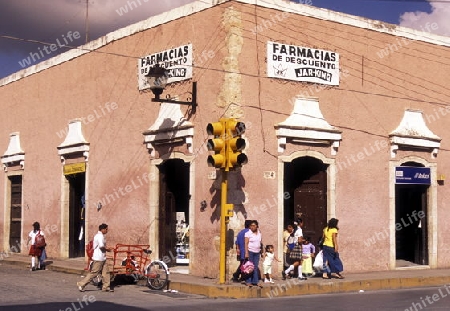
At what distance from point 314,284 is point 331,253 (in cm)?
156

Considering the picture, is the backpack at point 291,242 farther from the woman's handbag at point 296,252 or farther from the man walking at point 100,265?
the man walking at point 100,265

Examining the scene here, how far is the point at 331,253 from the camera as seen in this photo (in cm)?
1712

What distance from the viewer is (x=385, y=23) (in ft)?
65.3

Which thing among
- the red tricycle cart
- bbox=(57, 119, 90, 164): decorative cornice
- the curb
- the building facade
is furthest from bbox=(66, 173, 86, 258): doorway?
the curb

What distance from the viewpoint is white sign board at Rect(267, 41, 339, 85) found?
691 inches

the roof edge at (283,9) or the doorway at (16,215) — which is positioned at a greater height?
the roof edge at (283,9)

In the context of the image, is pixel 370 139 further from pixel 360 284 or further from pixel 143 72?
pixel 143 72

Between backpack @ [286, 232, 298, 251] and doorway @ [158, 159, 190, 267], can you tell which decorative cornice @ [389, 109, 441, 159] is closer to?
backpack @ [286, 232, 298, 251]

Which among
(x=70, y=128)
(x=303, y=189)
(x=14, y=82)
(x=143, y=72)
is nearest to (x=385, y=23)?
(x=303, y=189)

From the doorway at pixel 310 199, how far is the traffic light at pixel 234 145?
12.3 feet

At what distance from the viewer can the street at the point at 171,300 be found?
12711 mm

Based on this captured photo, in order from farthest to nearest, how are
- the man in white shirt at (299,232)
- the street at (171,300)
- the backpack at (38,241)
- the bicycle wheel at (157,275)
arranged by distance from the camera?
1. the backpack at (38,241)
2. the man in white shirt at (299,232)
3. the bicycle wheel at (157,275)
4. the street at (171,300)

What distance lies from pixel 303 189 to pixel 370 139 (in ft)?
7.62

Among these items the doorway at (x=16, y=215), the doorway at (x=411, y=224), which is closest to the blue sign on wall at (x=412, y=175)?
the doorway at (x=411, y=224)
